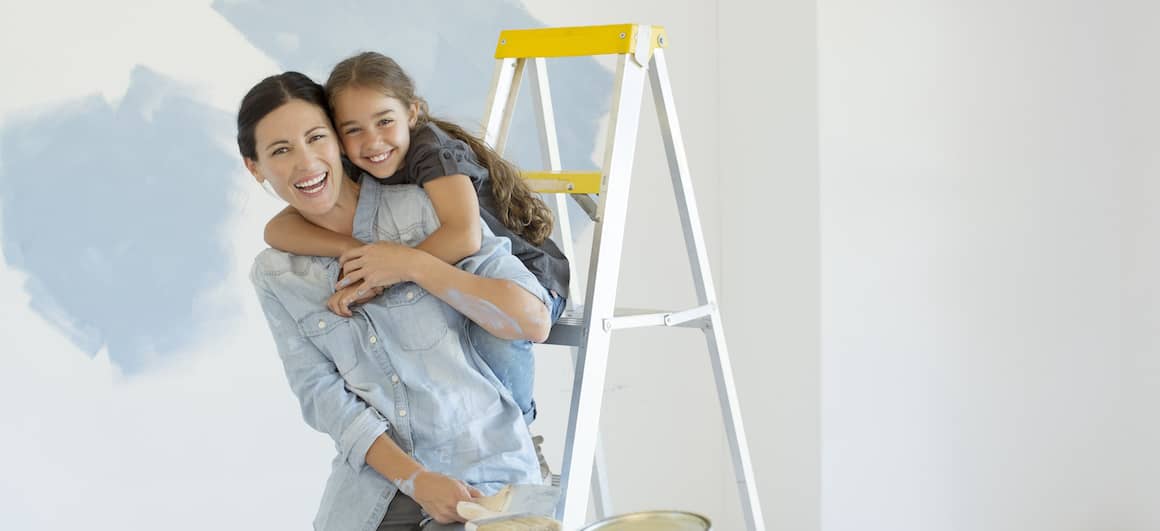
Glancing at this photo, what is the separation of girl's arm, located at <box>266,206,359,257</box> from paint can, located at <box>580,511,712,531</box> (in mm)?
601

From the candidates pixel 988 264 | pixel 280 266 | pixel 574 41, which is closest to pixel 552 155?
pixel 574 41

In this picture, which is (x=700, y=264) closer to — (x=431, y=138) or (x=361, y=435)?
(x=431, y=138)

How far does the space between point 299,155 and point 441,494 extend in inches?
19.1

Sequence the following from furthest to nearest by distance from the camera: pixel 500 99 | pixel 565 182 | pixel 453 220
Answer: pixel 500 99, pixel 565 182, pixel 453 220

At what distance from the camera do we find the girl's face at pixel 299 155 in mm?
1605

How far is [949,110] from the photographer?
296 cm

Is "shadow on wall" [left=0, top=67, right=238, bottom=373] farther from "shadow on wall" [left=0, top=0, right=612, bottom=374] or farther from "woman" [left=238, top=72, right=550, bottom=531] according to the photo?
"woman" [left=238, top=72, right=550, bottom=531]

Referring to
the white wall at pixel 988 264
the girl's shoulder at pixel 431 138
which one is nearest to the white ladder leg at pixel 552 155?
the girl's shoulder at pixel 431 138

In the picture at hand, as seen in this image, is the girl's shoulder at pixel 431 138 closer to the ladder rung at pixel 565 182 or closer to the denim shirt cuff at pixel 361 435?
the ladder rung at pixel 565 182

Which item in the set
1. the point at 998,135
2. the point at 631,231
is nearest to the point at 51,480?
the point at 631,231

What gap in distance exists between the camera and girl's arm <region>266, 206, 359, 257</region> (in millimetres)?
1693

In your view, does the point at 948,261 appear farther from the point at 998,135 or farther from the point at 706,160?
the point at 706,160

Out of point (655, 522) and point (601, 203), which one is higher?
point (601, 203)

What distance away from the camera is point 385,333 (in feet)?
5.52
